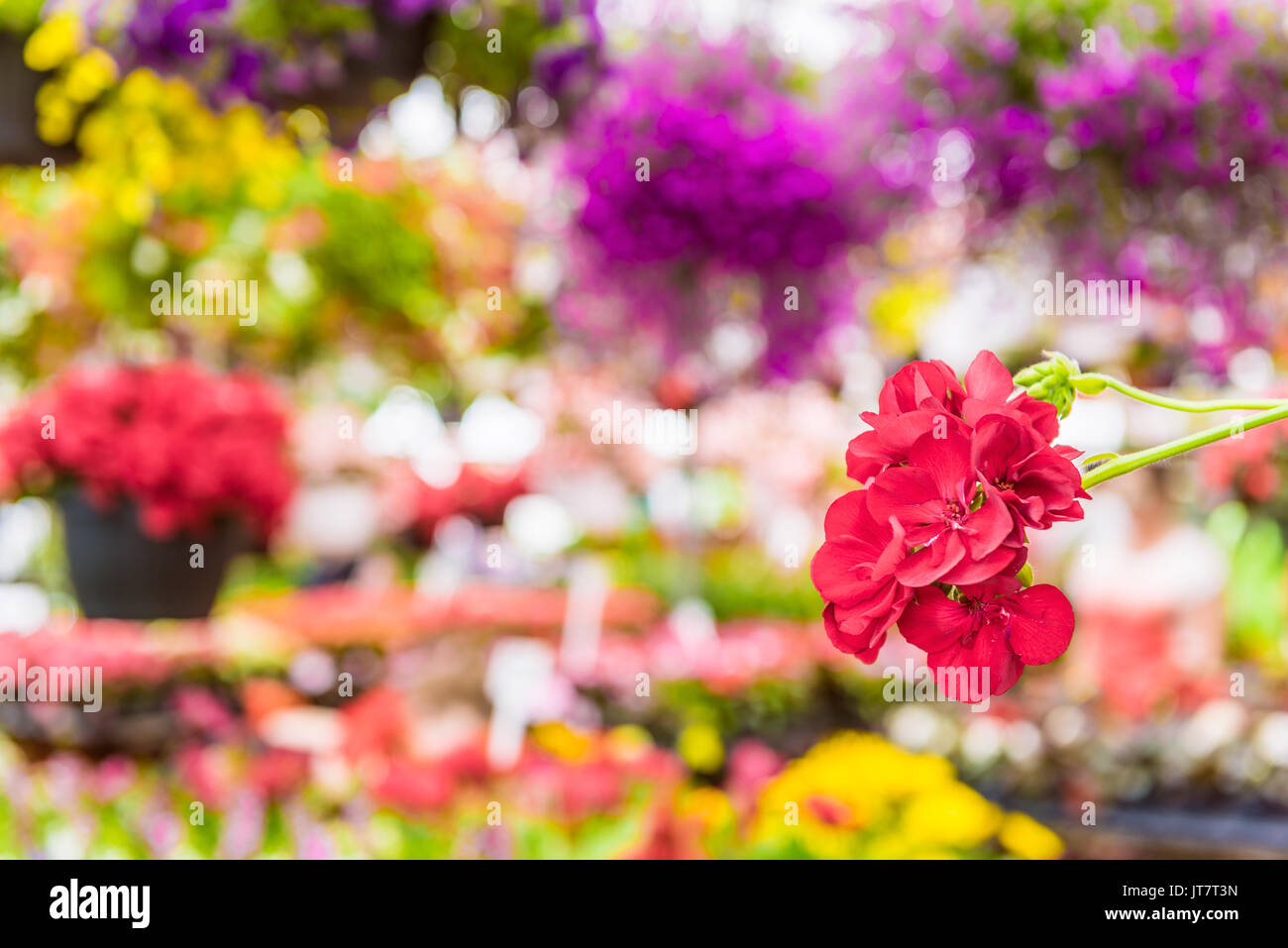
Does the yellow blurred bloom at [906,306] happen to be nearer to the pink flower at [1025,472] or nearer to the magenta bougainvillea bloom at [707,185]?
the magenta bougainvillea bloom at [707,185]

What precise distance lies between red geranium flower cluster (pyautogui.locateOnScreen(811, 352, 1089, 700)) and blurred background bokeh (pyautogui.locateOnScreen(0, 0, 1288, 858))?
0.54m

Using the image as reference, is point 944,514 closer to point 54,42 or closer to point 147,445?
point 54,42

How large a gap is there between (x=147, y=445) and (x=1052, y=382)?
1287mm

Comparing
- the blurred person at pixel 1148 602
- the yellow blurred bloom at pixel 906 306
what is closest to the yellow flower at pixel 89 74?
the yellow blurred bloom at pixel 906 306

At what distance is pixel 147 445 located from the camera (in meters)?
1.44

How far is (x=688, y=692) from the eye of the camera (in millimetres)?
2307

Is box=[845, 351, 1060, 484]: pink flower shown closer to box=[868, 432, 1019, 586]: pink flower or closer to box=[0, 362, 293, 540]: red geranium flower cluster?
box=[868, 432, 1019, 586]: pink flower

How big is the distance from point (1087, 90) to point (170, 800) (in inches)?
55.9

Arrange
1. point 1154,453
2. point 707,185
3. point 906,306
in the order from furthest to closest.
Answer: point 906,306 → point 707,185 → point 1154,453

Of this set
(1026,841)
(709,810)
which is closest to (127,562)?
(709,810)

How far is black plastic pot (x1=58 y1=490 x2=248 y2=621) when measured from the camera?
58.6 inches
